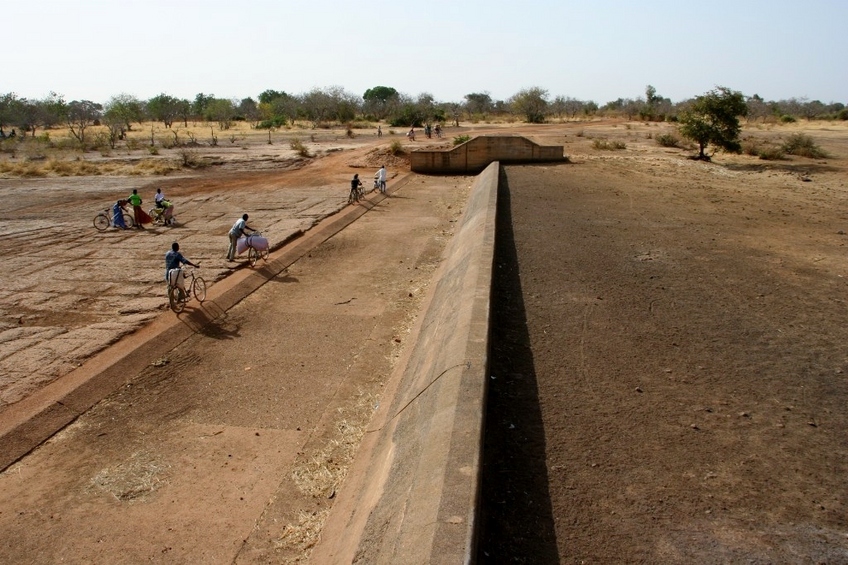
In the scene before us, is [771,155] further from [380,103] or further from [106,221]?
[380,103]

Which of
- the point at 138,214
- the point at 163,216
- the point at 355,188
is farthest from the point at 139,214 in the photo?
the point at 355,188

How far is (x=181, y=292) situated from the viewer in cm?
A: 1116

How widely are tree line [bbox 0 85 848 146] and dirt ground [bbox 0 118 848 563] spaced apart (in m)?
44.0

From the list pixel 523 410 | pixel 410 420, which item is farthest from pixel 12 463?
pixel 523 410

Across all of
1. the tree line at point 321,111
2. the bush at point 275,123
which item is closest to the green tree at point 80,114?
the tree line at point 321,111

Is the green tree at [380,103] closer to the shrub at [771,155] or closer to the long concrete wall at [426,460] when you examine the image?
the shrub at [771,155]

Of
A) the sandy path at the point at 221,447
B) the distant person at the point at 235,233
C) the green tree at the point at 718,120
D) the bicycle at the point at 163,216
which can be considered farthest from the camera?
the green tree at the point at 718,120

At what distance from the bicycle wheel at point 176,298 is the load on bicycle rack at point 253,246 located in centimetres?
287

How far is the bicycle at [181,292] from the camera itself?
10.9 m

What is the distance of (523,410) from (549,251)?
631cm

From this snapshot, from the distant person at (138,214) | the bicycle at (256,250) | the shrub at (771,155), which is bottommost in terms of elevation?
the bicycle at (256,250)

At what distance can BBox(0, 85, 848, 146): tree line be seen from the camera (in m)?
64.3

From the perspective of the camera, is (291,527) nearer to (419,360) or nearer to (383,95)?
(419,360)

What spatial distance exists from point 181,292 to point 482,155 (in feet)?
64.2
